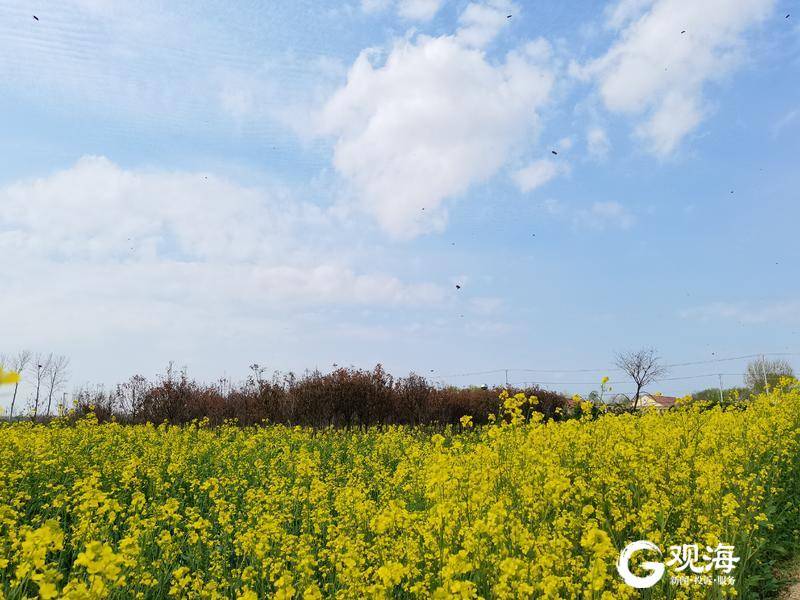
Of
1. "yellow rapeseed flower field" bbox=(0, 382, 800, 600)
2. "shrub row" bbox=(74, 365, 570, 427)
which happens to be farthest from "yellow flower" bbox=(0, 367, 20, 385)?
"shrub row" bbox=(74, 365, 570, 427)

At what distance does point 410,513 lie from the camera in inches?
220

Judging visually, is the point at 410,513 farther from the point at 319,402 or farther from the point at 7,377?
the point at 319,402

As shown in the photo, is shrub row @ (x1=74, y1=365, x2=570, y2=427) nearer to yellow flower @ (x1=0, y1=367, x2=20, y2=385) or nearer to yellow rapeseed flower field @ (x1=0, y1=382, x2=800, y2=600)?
yellow rapeseed flower field @ (x1=0, y1=382, x2=800, y2=600)

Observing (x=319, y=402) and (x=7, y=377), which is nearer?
(x=7, y=377)

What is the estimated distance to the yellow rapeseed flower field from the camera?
14.1 feet

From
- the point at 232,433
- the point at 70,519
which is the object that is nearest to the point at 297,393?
the point at 232,433

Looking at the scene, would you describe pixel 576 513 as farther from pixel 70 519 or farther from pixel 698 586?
pixel 70 519

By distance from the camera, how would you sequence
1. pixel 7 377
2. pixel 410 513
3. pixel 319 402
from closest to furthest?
1. pixel 7 377
2. pixel 410 513
3. pixel 319 402

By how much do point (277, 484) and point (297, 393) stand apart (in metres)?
10.1

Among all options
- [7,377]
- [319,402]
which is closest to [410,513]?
[7,377]

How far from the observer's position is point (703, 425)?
32.7 feet

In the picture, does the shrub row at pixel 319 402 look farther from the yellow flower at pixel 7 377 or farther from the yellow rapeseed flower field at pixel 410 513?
the yellow flower at pixel 7 377

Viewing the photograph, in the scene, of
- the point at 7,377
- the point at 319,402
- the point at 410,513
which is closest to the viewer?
the point at 7,377

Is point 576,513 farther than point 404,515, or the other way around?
point 576,513
